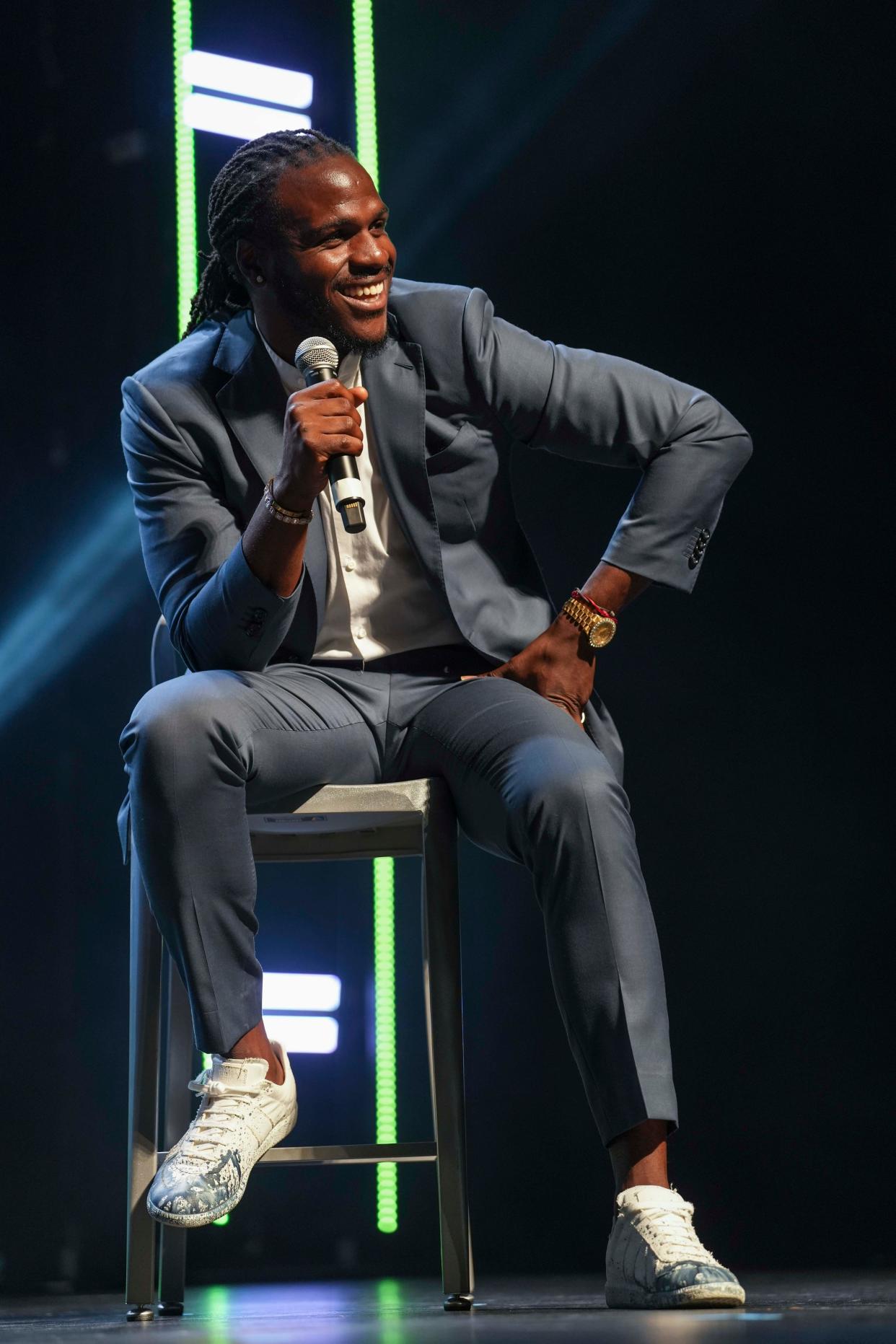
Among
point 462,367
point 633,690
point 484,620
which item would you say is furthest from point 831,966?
point 462,367

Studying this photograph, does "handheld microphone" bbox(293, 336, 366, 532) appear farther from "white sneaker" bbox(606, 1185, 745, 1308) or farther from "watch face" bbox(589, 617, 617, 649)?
"white sneaker" bbox(606, 1185, 745, 1308)

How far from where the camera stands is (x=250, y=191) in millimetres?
1894

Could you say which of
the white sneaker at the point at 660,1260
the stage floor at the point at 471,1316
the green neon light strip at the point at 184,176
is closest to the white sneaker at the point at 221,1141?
the stage floor at the point at 471,1316

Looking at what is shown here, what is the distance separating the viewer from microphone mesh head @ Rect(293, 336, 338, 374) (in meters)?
1.66

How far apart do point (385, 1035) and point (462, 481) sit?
101 centimetres

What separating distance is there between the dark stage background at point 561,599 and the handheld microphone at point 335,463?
2.83 ft

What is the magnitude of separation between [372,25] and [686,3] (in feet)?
1.82

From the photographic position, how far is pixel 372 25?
2656mm

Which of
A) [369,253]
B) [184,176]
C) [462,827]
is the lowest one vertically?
[462,827]

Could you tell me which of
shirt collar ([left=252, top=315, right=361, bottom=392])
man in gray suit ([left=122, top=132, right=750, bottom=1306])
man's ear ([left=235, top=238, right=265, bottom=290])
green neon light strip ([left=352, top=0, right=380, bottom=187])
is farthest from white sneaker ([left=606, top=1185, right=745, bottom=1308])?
green neon light strip ([left=352, top=0, right=380, bottom=187])

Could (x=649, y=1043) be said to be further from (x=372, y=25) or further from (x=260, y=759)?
(x=372, y=25)

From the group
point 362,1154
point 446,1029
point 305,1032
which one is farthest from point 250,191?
point 305,1032

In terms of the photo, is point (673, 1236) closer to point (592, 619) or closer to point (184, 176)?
point (592, 619)

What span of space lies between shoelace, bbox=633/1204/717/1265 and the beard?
1040 millimetres
